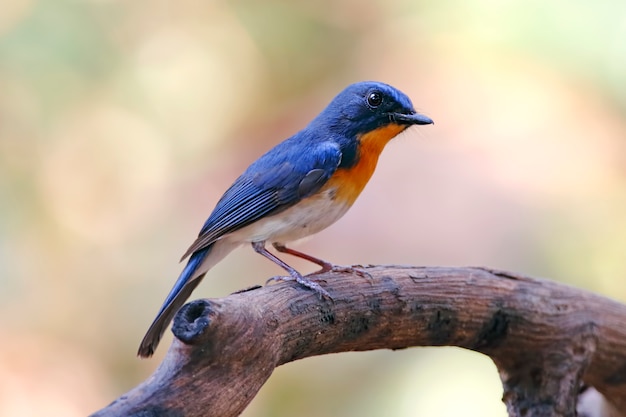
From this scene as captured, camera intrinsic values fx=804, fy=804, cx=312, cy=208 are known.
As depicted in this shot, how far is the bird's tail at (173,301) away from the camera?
115 inches

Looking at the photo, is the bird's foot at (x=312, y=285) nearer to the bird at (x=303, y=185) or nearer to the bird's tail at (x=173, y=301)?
the bird at (x=303, y=185)

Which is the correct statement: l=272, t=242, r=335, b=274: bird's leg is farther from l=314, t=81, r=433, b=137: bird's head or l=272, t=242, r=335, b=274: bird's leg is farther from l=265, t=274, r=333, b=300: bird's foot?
l=314, t=81, r=433, b=137: bird's head

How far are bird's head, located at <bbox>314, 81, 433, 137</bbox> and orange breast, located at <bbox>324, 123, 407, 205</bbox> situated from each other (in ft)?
0.06

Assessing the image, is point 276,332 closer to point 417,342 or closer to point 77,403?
point 417,342

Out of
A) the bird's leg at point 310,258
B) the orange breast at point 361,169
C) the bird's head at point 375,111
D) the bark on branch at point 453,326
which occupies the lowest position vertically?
the bark on branch at point 453,326

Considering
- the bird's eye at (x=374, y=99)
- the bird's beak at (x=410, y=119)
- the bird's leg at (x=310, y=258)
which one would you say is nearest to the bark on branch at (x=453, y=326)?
the bird's leg at (x=310, y=258)

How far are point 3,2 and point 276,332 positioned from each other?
9.96 ft

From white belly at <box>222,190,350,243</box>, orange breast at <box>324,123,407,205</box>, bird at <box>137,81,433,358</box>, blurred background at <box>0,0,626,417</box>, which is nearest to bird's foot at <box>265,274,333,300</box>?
bird at <box>137,81,433,358</box>

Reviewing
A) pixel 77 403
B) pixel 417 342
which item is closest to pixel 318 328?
pixel 417 342

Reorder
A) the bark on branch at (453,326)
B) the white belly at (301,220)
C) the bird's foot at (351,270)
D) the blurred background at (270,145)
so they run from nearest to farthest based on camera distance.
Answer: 1. the bark on branch at (453,326)
2. the bird's foot at (351,270)
3. the white belly at (301,220)
4. the blurred background at (270,145)

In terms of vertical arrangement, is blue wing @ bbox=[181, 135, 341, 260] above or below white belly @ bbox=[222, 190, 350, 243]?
above

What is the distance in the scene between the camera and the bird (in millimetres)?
3113

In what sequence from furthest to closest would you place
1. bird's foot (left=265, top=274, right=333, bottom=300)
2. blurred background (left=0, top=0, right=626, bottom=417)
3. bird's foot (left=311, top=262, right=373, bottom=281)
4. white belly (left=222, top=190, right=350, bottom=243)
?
blurred background (left=0, top=0, right=626, bottom=417) < white belly (left=222, top=190, right=350, bottom=243) < bird's foot (left=311, top=262, right=373, bottom=281) < bird's foot (left=265, top=274, right=333, bottom=300)

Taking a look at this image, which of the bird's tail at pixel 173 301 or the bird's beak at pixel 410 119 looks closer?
the bird's tail at pixel 173 301
